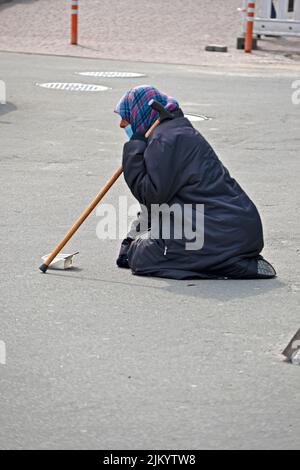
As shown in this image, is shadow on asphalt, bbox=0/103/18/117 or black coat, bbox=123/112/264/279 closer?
black coat, bbox=123/112/264/279

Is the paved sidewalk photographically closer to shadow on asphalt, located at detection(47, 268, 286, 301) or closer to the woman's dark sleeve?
the woman's dark sleeve

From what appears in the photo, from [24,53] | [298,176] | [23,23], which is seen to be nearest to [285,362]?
[298,176]

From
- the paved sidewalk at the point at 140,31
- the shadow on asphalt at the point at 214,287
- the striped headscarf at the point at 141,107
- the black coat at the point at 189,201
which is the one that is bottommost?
the paved sidewalk at the point at 140,31

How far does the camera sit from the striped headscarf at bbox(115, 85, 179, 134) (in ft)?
22.3

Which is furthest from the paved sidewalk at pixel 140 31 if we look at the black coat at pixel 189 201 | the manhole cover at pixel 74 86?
the black coat at pixel 189 201

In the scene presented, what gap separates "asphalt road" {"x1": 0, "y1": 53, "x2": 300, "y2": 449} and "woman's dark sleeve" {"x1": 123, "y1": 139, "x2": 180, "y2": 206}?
0.53 m

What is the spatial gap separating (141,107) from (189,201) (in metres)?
0.65

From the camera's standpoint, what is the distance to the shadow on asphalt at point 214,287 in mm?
6426

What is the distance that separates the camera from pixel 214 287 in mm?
6574

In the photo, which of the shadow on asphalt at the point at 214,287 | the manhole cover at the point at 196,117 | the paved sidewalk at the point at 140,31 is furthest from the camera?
the paved sidewalk at the point at 140,31

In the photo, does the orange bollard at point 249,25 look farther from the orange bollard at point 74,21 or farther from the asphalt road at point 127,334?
the asphalt road at point 127,334

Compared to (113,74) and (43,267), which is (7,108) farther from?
(43,267)

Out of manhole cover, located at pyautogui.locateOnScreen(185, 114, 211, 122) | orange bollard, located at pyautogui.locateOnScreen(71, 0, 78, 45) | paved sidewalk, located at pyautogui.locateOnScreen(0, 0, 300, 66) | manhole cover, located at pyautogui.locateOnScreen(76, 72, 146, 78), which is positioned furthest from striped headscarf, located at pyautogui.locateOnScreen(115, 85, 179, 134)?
orange bollard, located at pyautogui.locateOnScreen(71, 0, 78, 45)
